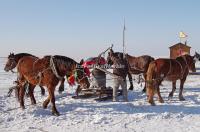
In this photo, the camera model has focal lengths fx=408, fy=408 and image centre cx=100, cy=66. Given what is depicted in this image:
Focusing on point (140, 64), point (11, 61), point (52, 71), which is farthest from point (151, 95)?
point (140, 64)

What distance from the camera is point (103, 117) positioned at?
10.4m

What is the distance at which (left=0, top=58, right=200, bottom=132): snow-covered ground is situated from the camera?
964 cm

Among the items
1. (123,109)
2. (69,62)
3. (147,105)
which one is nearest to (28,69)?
(69,62)

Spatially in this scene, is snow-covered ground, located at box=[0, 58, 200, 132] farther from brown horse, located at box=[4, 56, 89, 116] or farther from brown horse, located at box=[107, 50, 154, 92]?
brown horse, located at box=[107, 50, 154, 92]

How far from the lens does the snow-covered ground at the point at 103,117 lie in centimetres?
964

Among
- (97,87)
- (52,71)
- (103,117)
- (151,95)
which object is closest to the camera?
(103,117)

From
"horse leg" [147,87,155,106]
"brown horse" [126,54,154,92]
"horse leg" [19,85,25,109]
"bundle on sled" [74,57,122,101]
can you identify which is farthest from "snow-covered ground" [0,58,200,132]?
"brown horse" [126,54,154,92]

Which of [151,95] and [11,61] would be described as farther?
[11,61]

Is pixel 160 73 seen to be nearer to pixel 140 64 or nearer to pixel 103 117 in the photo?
pixel 103 117

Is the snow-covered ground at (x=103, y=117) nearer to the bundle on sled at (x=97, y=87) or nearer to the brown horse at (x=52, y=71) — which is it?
the bundle on sled at (x=97, y=87)

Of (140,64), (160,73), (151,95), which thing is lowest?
(151,95)

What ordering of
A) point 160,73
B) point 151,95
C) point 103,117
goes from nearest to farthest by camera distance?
point 103,117 < point 151,95 < point 160,73

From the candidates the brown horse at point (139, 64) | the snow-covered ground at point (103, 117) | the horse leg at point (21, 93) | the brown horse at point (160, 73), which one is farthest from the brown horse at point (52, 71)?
the brown horse at point (139, 64)

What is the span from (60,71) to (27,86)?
189 cm
